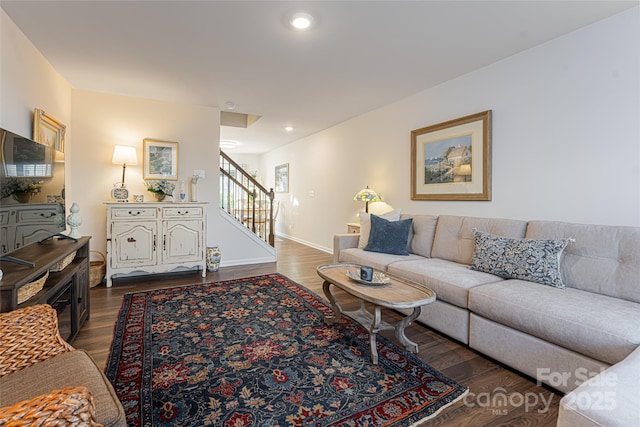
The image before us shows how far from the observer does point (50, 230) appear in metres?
2.21

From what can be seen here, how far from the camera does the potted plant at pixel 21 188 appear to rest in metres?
1.70

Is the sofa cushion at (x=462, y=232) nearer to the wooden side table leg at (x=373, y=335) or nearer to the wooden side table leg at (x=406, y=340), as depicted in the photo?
the wooden side table leg at (x=406, y=340)

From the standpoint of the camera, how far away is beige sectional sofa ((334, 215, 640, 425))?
5.21 feet

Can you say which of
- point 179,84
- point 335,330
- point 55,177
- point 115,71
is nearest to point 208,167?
point 179,84

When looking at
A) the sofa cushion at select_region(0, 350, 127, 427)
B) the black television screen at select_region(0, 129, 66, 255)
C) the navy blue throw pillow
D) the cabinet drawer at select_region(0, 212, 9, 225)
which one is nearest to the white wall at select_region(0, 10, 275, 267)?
the black television screen at select_region(0, 129, 66, 255)

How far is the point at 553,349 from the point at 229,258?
4.08 metres

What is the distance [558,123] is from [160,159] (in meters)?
4.57

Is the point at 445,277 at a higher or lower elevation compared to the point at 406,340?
higher

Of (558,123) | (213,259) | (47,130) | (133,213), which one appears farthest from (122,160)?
(558,123)

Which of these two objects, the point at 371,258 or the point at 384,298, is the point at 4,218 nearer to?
the point at 384,298

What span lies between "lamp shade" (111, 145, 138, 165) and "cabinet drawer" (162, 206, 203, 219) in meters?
0.76

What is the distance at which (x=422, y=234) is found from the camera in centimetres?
341

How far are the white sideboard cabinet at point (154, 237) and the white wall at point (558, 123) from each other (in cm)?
281

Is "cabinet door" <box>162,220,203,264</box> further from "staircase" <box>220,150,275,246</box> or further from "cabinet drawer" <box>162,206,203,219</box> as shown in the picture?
"staircase" <box>220,150,275,246</box>
